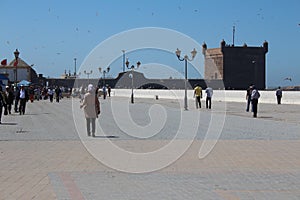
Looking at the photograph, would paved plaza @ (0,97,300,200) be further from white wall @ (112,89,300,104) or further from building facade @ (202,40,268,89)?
building facade @ (202,40,268,89)

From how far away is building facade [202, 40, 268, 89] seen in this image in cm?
11294

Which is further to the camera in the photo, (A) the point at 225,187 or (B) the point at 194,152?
(B) the point at 194,152

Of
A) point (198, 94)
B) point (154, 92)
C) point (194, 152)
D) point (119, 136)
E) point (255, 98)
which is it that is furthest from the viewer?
point (154, 92)

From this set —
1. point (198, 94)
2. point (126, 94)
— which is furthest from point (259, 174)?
point (126, 94)

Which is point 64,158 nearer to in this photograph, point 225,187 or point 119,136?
point 225,187

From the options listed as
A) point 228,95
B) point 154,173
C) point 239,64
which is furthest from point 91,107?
point 239,64

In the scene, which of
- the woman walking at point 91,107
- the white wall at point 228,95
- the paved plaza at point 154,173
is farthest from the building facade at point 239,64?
the paved plaza at point 154,173

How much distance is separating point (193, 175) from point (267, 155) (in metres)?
3.18

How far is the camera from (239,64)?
378 feet

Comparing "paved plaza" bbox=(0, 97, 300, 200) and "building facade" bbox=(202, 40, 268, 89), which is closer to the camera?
"paved plaza" bbox=(0, 97, 300, 200)

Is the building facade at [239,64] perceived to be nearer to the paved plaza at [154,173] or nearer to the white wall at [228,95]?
the white wall at [228,95]

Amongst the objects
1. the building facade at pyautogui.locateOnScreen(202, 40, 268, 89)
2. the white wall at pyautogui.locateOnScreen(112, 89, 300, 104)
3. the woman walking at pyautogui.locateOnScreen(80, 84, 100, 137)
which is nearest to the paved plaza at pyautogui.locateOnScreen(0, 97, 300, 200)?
the woman walking at pyautogui.locateOnScreen(80, 84, 100, 137)

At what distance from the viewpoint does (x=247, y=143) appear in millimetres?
14609

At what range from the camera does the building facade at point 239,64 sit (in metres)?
113
